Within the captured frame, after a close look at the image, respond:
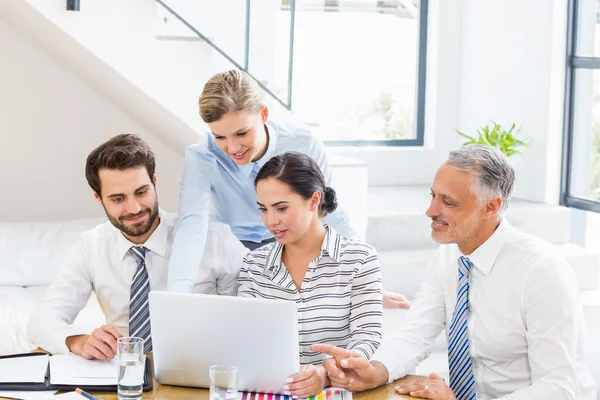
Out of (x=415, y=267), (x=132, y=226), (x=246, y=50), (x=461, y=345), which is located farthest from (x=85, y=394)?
(x=415, y=267)

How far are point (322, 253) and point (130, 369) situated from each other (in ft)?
2.48

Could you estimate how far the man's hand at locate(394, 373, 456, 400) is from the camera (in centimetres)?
220

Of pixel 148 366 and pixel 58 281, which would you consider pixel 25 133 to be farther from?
pixel 148 366

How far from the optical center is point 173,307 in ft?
6.95

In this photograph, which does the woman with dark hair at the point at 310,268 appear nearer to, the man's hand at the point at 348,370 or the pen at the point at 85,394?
the man's hand at the point at 348,370

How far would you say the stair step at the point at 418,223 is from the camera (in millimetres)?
5148

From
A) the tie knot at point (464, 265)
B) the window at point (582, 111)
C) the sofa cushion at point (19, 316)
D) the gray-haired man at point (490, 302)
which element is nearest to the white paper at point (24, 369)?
the gray-haired man at point (490, 302)

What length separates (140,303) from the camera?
2711 millimetres

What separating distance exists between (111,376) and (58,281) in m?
0.61

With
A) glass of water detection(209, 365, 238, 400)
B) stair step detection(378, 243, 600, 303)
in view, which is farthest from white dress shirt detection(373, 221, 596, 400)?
stair step detection(378, 243, 600, 303)

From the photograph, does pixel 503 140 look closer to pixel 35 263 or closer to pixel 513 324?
pixel 35 263

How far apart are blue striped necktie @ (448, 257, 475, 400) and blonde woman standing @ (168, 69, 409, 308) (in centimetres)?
46

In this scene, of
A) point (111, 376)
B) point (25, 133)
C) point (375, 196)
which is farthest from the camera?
point (375, 196)

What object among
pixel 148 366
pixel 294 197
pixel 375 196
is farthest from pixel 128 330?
pixel 375 196
